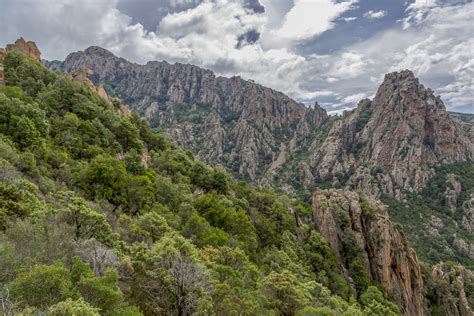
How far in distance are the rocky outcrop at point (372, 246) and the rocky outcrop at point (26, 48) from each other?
219 feet

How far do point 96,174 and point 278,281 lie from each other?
20.8 metres

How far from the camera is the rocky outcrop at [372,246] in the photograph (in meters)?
56.3

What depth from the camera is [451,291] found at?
203 ft

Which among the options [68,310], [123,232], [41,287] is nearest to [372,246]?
[123,232]

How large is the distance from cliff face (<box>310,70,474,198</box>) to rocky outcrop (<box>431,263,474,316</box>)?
10679 centimetres

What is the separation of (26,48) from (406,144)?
178m

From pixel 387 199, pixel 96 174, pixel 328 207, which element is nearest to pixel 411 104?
pixel 387 199

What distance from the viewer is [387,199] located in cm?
16200

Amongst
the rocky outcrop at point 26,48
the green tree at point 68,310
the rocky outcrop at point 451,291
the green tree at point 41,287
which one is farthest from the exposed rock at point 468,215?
the green tree at point 68,310

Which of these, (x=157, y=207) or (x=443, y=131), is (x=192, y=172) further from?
(x=443, y=131)

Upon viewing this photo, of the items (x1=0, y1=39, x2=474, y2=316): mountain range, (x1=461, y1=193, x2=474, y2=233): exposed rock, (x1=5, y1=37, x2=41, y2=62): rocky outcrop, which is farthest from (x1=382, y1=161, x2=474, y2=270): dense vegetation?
(x1=5, y1=37, x2=41, y2=62): rocky outcrop

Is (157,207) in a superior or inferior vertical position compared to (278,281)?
superior

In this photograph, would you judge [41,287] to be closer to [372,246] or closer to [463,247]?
[372,246]

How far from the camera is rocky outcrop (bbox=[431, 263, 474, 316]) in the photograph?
59.9 m
